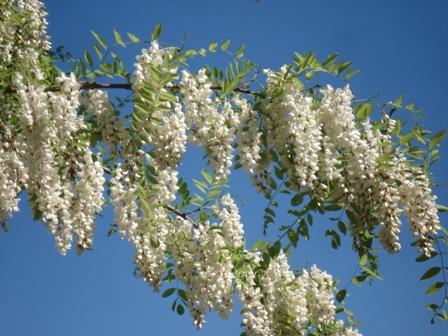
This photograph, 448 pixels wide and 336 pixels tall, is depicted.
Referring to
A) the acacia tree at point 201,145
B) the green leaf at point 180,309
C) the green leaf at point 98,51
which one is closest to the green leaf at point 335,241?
the acacia tree at point 201,145

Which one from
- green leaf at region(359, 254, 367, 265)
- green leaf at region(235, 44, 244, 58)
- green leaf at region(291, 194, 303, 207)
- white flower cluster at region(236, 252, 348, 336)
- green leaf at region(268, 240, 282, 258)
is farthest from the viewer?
white flower cluster at region(236, 252, 348, 336)

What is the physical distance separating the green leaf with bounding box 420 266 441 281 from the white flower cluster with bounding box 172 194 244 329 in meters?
1.51

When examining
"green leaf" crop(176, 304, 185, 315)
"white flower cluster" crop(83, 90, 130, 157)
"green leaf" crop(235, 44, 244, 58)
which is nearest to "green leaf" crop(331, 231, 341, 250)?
"green leaf" crop(176, 304, 185, 315)

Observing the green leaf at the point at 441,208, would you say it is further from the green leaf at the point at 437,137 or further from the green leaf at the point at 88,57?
the green leaf at the point at 88,57

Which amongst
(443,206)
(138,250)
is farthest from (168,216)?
(443,206)

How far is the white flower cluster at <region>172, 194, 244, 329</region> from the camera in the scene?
4.44 m

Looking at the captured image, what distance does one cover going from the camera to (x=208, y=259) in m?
4.51

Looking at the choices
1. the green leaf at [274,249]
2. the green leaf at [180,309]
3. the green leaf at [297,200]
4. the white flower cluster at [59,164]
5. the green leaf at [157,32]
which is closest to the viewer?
the white flower cluster at [59,164]

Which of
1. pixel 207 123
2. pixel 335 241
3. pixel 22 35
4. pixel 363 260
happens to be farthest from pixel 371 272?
pixel 22 35

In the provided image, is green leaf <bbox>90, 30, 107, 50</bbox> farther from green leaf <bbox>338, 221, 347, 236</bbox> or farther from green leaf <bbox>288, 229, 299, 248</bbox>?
green leaf <bbox>338, 221, 347, 236</bbox>

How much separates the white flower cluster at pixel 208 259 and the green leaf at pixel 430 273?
151 cm

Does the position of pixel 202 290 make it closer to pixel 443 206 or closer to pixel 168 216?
pixel 168 216

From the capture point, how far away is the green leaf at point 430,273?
3.72 metres

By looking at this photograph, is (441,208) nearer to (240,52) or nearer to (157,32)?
(240,52)
